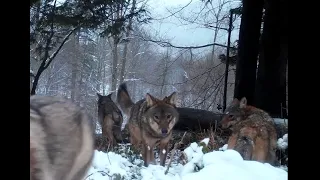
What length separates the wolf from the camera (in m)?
4.73

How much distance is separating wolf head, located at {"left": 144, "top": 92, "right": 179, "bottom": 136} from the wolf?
2069 mm

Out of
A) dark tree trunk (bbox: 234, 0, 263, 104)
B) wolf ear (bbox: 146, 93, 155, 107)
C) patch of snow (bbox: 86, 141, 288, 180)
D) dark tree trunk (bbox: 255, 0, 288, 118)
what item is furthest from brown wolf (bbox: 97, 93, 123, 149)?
patch of snow (bbox: 86, 141, 288, 180)

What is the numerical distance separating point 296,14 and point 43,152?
109 cm

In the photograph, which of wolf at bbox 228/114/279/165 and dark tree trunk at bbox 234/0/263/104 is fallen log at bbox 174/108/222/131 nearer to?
dark tree trunk at bbox 234/0/263/104

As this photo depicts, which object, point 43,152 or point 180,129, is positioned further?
point 180,129

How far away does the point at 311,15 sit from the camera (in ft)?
3.75

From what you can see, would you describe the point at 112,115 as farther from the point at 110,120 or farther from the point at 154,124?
the point at 154,124

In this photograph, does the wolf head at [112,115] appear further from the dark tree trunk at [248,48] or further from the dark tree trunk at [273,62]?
the dark tree trunk at [273,62]

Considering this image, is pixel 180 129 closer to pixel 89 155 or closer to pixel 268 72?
pixel 268 72

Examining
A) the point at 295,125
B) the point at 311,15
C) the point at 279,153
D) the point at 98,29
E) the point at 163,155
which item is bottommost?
the point at 163,155

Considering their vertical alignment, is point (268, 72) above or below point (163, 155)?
above

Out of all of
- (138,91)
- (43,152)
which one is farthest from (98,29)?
(138,91)

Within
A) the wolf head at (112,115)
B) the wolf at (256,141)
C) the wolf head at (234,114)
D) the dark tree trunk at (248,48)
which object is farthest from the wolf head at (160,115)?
the dark tree trunk at (248,48)

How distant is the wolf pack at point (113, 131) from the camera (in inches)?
72.6
